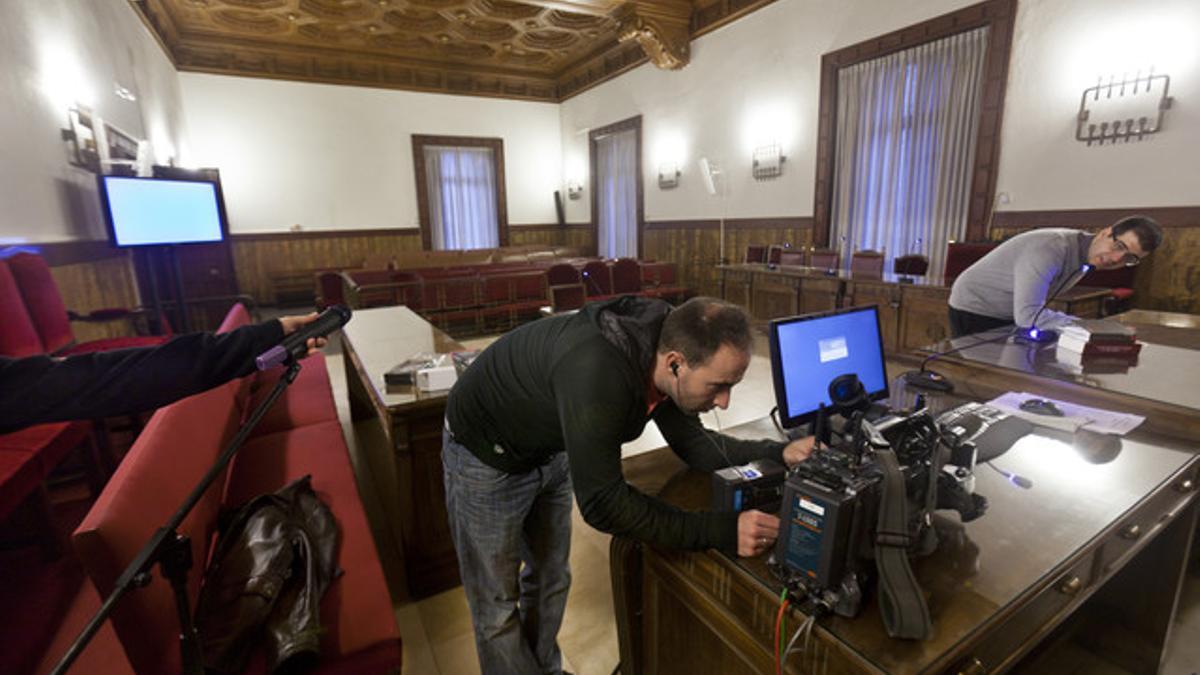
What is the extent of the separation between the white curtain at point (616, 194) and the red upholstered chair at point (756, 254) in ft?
9.79

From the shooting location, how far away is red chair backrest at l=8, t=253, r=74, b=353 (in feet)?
8.78

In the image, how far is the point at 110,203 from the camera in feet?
13.1

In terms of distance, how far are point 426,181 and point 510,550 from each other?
10.2 meters

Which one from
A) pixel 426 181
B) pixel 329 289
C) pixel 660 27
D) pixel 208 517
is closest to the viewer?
pixel 208 517

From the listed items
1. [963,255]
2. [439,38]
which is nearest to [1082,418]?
[963,255]

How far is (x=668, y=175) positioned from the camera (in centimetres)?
878

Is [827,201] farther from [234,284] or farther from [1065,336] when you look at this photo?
[234,284]

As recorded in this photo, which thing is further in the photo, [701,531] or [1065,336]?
[1065,336]

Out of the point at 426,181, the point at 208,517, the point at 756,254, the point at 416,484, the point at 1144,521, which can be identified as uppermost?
the point at 426,181

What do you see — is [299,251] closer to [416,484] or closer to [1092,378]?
[416,484]

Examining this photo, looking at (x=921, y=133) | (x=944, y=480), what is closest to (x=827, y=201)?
(x=921, y=133)

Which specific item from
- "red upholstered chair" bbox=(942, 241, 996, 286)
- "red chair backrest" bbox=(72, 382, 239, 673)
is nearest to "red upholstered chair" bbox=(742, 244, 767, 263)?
"red upholstered chair" bbox=(942, 241, 996, 286)

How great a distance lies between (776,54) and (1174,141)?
405 cm

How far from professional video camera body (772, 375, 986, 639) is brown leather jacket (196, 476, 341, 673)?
107 centimetres
